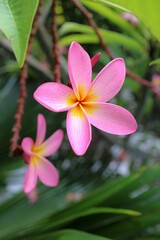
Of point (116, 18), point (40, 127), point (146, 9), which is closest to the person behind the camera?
point (146, 9)

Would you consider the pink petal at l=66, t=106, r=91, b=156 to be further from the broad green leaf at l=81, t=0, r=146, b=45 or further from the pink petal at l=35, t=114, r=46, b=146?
the broad green leaf at l=81, t=0, r=146, b=45

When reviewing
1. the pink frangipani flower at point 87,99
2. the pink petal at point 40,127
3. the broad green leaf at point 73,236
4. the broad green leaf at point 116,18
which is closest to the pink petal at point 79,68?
the pink frangipani flower at point 87,99

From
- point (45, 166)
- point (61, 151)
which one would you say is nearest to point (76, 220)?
point (45, 166)

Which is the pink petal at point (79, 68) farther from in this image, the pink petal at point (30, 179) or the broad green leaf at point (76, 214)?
the broad green leaf at point (76, 214)

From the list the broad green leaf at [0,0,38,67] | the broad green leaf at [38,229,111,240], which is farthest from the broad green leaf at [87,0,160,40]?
the broad green leaf at [38,229,111,240]

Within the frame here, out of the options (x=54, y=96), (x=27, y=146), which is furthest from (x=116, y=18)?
(x=54, y=96)

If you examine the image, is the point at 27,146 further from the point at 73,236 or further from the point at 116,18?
the point at 116,18
